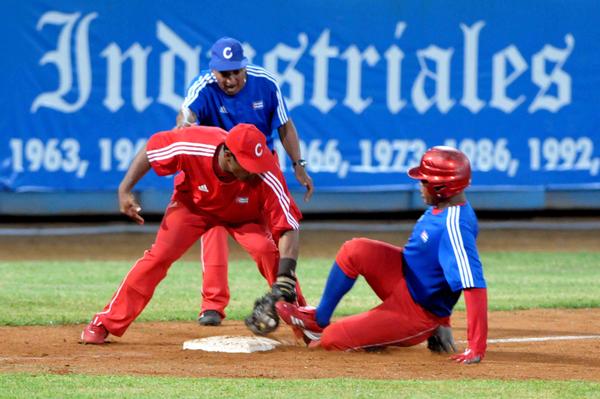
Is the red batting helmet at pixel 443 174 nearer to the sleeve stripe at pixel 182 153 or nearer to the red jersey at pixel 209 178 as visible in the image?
the red jersey at pixel 209 178

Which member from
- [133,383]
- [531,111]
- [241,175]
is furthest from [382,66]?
[133,383]

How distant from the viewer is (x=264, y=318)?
682cm

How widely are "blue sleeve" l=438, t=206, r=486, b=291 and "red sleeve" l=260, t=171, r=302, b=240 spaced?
0.91 metres

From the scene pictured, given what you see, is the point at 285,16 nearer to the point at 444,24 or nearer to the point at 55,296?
the point at 444,24

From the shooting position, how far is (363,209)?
15.5 metres

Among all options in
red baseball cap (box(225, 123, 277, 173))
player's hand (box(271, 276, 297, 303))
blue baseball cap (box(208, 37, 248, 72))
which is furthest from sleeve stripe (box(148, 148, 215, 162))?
blue baseball cap (box(208, 37, 248, 72))

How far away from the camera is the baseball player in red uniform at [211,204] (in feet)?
23.0

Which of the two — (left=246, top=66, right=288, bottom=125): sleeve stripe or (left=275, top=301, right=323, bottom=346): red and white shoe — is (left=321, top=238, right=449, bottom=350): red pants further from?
(left=246, top=66, right=288, bottom=125): sleeve stripe

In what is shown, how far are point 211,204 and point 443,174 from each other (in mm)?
1445

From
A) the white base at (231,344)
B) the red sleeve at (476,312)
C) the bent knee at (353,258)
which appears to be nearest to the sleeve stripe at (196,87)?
the white base at (231,344)

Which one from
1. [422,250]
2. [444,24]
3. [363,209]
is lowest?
[363,209]

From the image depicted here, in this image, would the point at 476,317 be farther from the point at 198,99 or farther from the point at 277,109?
the point at 198,99

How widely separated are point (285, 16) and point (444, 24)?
1.96 m

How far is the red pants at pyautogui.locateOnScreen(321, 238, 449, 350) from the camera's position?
22.9 feet
